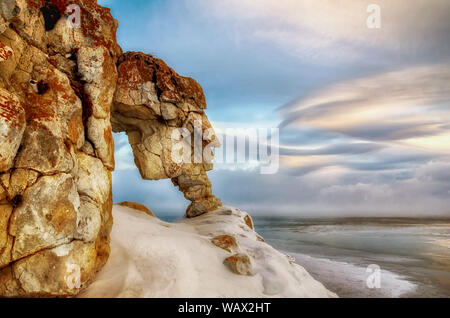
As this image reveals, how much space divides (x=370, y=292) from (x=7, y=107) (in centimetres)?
1831

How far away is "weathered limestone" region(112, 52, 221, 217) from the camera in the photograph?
16.4 m

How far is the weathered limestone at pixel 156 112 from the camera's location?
1636 centimetres

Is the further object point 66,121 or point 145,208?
point 145,208

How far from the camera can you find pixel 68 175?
25.2ft

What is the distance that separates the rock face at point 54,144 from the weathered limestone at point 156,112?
481cm

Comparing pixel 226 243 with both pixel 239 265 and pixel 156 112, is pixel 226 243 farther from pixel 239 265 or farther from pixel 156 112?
pixel 156 112

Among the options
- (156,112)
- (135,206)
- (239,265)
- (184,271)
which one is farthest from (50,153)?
(135,206)

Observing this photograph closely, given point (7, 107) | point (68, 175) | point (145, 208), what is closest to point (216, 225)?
point (145, 208)

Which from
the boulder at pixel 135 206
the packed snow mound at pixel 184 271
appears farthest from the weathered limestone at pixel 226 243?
the boulder at pixel 135 206

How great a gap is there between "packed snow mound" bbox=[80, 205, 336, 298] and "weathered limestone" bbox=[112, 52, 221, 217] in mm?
6584

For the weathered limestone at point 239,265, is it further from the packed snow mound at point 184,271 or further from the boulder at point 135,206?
the boulder at point 135,206

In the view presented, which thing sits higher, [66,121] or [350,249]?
[66,121]

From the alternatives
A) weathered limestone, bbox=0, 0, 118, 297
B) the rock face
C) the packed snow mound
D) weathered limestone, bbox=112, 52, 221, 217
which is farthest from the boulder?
weathered limestone, bbox=0, 0, 118, 297
